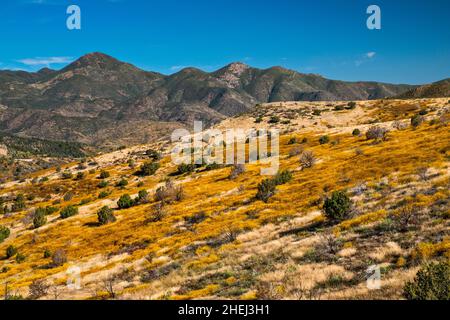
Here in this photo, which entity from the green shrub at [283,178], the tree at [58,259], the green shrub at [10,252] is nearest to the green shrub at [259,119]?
the green shrub at [283,178]

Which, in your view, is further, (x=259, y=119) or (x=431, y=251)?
(x=259, y=119)

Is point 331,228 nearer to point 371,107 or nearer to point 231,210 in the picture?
point 231,210

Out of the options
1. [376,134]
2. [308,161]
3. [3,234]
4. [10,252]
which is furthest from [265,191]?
[3,234]

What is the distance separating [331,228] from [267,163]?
36661mm

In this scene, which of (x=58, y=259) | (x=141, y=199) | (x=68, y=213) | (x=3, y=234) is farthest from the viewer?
(x=68, y=213)

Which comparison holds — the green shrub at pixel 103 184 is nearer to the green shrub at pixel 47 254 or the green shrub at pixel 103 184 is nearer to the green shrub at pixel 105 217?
the green shrub at pixel 105 217

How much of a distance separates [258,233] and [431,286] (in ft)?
46.1

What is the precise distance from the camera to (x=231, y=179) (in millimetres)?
50438

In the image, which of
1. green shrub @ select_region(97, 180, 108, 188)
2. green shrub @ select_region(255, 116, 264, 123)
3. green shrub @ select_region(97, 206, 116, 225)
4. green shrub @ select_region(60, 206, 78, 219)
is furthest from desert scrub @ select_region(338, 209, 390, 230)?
green shrub @ select_region(255, 116, 264, 123)

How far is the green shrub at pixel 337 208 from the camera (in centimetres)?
2162

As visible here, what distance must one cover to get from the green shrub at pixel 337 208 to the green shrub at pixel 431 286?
36.5ft

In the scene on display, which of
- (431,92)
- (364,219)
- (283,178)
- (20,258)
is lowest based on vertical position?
(20,258)

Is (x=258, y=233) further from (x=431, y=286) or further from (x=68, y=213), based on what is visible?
(x=68, y=213)

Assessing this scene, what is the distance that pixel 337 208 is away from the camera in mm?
21594
